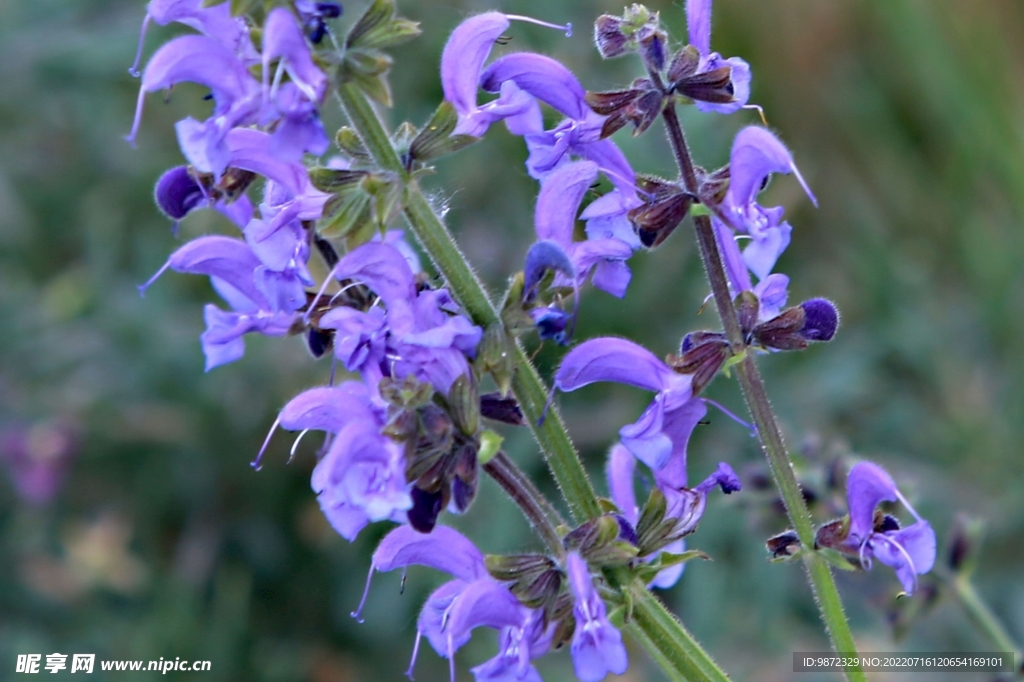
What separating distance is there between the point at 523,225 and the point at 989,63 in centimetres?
233

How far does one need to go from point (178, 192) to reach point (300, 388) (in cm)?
198

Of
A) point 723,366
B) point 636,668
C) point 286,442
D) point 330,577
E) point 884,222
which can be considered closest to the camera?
point 723,366

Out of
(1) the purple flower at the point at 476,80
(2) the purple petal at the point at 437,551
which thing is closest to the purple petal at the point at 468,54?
(1) the purple flower at the point at 476,80

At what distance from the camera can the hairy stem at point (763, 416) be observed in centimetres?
129

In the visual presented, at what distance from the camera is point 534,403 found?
1.25 metres

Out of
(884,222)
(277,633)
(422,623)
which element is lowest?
(277,633)

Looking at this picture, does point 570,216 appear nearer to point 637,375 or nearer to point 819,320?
point 637,375

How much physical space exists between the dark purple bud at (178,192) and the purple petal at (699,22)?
663mm

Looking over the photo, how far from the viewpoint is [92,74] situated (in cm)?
349

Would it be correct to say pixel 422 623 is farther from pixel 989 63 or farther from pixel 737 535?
pixel 989 63

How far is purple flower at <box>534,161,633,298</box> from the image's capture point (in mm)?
1358

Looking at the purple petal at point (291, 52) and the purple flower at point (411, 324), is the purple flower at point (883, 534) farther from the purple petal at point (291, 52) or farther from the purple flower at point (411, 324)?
the purple petal at point (291, 52)

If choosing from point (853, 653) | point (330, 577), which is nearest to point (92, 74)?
point (330, 577)

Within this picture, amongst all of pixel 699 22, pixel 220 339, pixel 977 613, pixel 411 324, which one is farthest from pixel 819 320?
pixel 977 613
